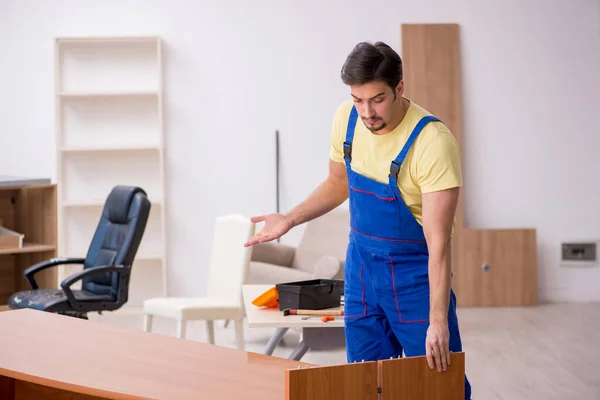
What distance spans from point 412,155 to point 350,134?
0.87 ft

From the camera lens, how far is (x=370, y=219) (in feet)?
8.89

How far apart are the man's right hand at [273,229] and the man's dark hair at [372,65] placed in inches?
20.9

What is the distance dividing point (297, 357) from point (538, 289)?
14.1 ft

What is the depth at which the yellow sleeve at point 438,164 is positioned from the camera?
8.20 ft

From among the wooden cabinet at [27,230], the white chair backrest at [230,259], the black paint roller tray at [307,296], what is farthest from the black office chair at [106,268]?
the black paint roller tray at [307,296]

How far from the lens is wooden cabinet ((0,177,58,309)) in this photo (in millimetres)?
5418

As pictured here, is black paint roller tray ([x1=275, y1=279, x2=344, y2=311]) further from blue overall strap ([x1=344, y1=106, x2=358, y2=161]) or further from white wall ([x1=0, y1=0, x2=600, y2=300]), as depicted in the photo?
white wall ([x1=0, y1=0, x2=600, y2=300])

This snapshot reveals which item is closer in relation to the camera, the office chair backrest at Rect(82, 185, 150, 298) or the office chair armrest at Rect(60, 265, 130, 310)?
the office chair armrest at Rect(60, 265, 130, 310)

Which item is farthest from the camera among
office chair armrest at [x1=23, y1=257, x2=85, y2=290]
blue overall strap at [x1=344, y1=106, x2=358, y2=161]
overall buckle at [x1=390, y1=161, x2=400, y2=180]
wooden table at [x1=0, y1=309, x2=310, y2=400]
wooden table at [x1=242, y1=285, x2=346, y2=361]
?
office chair armrest at [x1=23, y1=257, x2=85, y2=290]

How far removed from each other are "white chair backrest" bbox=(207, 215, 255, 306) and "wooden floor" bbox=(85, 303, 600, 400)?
70 centimetres

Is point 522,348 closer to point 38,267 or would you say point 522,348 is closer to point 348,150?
point 38,267

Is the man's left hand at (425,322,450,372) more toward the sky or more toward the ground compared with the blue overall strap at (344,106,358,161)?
more toward the ground

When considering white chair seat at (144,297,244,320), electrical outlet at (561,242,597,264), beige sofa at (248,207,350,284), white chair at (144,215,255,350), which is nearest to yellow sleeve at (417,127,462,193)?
white chair at (144,215,255,350)

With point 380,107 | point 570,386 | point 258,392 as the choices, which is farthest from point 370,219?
point 570,386
